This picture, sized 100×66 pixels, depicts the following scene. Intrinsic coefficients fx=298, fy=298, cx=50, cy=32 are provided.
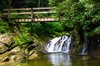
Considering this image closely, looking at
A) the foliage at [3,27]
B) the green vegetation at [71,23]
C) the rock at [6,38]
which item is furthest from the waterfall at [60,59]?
the foliage at [3,27]

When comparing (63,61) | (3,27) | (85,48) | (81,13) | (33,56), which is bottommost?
(63,61)

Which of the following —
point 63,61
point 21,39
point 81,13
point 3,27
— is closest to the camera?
point 81,13

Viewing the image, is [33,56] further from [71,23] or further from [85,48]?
[85,48]

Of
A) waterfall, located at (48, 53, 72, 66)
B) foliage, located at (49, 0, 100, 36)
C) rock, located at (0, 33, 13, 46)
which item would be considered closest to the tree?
foliage, located at (49, 0, 100, 36)

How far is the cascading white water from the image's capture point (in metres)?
21.5

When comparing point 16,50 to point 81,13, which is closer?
point 81,13

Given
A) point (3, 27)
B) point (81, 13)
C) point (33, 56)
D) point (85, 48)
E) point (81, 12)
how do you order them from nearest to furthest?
point (81, 13), point (81, 12), point (33, 56), point (85, 48), point (3, 27)

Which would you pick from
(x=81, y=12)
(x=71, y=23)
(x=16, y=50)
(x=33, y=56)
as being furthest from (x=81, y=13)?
(x=16, y=50)

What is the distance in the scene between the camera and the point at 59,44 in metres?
22.0

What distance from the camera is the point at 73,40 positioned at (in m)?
21.8

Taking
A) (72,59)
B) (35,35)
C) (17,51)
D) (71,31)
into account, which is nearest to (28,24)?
(35,35)

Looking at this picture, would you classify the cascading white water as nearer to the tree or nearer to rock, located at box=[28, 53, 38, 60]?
rock, located at box=[28, 53, 38, 60]

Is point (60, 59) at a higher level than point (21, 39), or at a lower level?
lower

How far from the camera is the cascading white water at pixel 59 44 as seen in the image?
21547 mm
